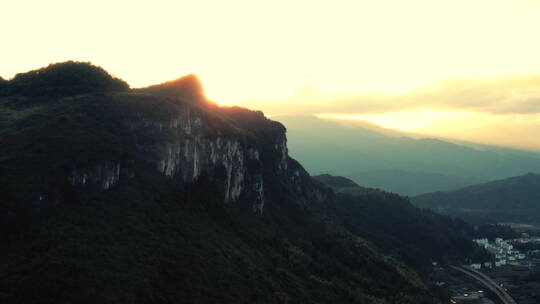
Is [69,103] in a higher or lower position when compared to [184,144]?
higher

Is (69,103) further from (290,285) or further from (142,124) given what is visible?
(290,285)

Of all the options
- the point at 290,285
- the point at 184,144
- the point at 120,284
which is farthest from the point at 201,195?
the point at 120,284

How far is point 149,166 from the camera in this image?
173m

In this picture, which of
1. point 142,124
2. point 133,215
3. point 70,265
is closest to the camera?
point 70,265

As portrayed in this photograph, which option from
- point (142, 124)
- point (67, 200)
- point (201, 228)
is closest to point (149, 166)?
point (142, 124)

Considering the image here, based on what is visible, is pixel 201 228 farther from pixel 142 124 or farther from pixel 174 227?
pixel 142 124

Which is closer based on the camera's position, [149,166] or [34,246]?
[34,246]

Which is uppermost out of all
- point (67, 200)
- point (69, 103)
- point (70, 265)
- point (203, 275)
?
point (69, 103)

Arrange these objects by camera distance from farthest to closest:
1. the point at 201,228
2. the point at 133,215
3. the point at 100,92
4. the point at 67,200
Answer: the point at 100,92
the point at 201,228
the point at 133,215
the point at 67,200

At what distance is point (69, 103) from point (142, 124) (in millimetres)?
27284

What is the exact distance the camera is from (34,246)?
11369cm

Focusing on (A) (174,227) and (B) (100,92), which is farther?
(B) (100,92)

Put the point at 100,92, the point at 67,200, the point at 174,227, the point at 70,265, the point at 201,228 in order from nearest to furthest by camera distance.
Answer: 1. the point at 70,265
2. the point at 67,200
3. the point at 174,227
4. the point at 201,228
5. the point at 100,92

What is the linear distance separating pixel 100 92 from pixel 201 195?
58871 mm
